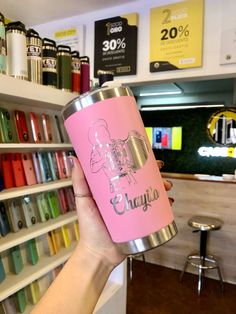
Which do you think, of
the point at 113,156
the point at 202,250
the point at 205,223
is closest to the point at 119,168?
the point at 113,156

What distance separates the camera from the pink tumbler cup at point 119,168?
23.4 inches

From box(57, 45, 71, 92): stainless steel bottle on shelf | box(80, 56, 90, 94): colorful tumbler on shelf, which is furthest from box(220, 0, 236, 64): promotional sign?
box(57, 45, 71, 92): stainless steel bottle on shelf

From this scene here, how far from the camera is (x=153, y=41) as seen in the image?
2.19 m

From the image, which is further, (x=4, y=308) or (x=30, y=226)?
(x=30, y=226)

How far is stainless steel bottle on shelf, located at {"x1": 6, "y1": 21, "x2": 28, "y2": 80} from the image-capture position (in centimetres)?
121

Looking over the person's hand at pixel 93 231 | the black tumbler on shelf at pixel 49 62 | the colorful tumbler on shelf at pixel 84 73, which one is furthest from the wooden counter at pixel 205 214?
the person's hand at pixel 93 231

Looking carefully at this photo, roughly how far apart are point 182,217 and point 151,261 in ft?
2.49

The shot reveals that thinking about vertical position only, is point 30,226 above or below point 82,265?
below

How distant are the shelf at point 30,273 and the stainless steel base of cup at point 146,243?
3.07ft

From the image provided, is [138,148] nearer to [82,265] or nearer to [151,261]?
[82,265]

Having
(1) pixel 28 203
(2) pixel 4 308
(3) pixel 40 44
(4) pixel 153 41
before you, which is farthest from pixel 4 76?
(4) pixel 153 41

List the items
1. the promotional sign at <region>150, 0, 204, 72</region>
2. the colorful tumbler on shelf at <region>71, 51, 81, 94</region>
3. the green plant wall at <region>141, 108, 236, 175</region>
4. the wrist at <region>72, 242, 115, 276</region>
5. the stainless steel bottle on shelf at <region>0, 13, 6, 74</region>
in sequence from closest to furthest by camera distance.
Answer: the wrist at <region>72, 242, 115, 276</region> → the stainless steel bottle on shelf at <region>0, 13, 6, 74</region> → the colorful tumbler on shelf at <region>71, 51, 81, 94</region> → the promotional sign at <region>150, 0, 204, 72</region> → the green plant wall at <region>141, 108, 236, 175</region>

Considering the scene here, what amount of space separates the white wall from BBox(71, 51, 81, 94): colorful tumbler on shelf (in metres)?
0.75

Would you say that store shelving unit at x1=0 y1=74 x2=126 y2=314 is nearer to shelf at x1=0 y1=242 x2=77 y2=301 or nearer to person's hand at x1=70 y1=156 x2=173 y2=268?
shelf at x1=0 y1=242 x2=77 y2=301
